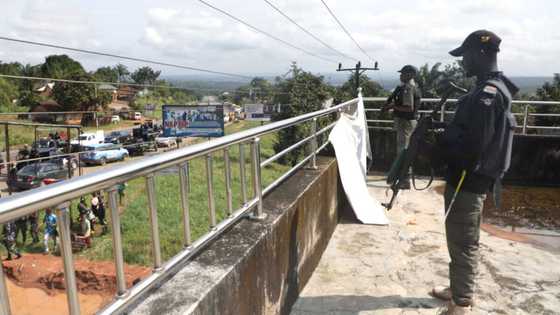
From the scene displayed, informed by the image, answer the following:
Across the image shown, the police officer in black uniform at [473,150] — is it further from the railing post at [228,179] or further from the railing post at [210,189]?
the railing post at [210,189]

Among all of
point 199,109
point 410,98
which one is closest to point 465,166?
point 410,98

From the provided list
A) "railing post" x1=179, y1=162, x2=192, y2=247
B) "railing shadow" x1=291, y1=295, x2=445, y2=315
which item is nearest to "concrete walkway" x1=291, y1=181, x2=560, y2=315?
"railing shadow" x1=291, y1=295, x2=445, y2=315

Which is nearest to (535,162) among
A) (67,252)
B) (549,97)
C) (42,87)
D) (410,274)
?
(410,274)

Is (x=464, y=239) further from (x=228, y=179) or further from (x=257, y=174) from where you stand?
(x=228, y=179)

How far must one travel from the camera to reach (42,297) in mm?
13508

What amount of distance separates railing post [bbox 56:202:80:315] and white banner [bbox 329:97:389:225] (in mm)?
3797

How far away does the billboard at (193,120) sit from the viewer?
33625mm

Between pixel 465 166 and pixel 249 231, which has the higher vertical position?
pixel 465 166

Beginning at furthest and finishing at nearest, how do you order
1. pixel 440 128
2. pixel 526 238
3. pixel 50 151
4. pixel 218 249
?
pixel 50 151
pixel 526 238
pixel 440 128
pixel 218 249

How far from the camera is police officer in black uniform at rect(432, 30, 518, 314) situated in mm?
2607

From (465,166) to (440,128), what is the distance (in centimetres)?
43

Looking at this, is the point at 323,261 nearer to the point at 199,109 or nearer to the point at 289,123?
the point at 289,123

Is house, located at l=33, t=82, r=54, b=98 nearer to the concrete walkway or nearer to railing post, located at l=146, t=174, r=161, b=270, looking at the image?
the concrete walkway

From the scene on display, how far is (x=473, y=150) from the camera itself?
2.67 meters
